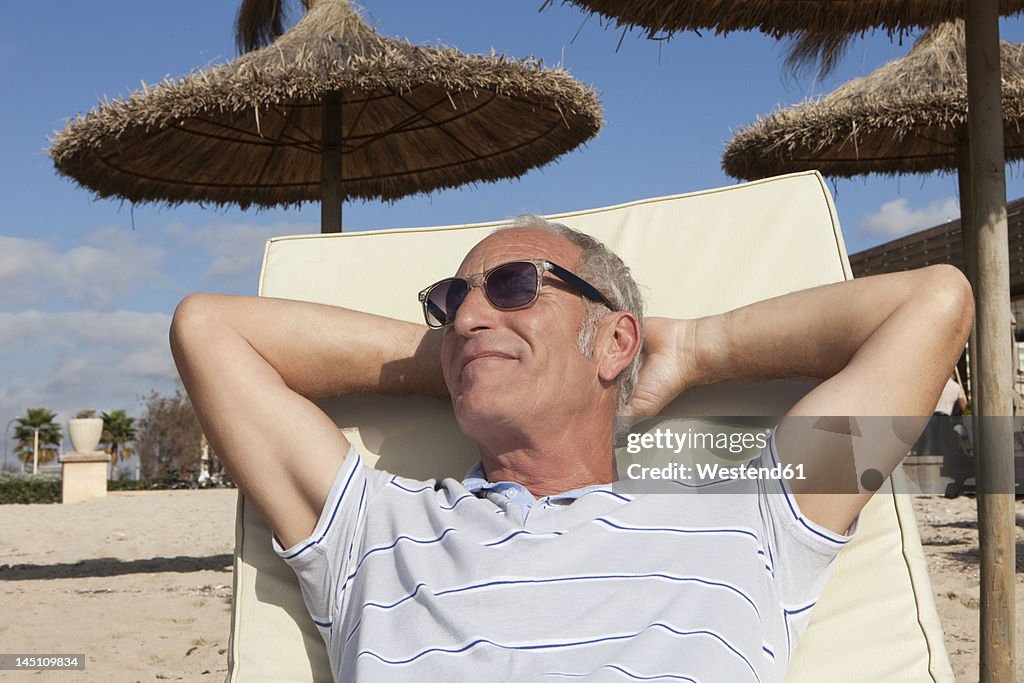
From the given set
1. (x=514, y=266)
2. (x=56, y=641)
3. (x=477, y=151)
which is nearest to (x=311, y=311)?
(x=514, y=266)

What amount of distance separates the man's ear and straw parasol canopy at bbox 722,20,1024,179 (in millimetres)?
4216

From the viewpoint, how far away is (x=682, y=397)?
211cm

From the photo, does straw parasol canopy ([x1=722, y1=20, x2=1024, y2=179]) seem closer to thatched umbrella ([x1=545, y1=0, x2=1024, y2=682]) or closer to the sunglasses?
thatched umbrella ([x1=545, y1=0, x2=1024, y2=682])

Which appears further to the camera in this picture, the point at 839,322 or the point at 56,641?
the point at 56,641

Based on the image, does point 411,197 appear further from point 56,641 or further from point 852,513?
point 852,513

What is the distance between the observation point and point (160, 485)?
2109cm

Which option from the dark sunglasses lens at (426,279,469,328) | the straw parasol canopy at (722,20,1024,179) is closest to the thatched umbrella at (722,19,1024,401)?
the straw parasol canopy at (722,20,1024,179)

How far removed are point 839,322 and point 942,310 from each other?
189mm

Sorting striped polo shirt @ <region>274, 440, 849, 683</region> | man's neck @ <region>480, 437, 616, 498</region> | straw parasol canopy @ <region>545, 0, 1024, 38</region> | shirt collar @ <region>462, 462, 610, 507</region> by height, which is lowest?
striped polo shirt @ <region>274, 440, 849, 683</region>

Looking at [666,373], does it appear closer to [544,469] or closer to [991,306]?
[544,469]

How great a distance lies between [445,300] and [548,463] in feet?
1.36

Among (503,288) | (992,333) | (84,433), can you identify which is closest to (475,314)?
(503,288)

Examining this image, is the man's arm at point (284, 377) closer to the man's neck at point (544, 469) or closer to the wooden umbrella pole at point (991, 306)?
the man's neck at point (544, 469)

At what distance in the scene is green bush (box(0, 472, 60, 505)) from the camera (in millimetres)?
15922
